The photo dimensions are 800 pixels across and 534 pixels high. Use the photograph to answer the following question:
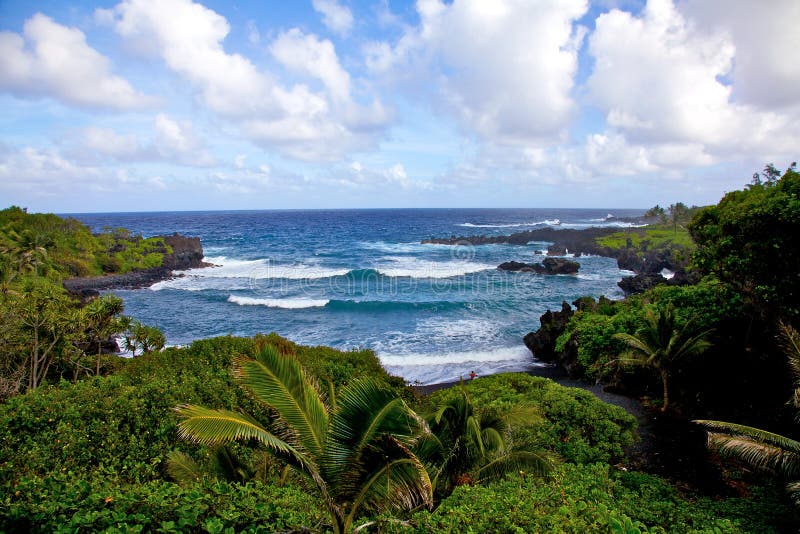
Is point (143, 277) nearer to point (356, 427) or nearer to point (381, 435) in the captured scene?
point (356, 427)

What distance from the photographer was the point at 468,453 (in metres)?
6.69

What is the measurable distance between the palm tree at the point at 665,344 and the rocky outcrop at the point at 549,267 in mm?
31966

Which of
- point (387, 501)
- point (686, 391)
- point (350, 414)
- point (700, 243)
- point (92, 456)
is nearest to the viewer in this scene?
point (350, 414)

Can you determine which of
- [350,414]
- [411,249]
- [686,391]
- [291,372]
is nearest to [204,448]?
[291,372]

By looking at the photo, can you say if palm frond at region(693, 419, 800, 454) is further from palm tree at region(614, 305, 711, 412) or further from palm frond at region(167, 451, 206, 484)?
palm frond at region(167, 451, 206, 484)

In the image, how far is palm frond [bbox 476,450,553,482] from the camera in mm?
6504

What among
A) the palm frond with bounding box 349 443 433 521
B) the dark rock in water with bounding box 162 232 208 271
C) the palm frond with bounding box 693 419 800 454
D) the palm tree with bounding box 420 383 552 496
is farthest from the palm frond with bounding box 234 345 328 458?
the dark rock in water with bounding box 162 232 208 271

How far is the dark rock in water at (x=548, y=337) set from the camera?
68.9 ft

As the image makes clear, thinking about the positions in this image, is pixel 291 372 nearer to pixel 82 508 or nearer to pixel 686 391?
pixel 82 508

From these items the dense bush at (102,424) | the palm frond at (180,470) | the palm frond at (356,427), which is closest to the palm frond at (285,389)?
the palm frond at (356,427)

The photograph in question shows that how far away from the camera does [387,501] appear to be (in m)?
4.81

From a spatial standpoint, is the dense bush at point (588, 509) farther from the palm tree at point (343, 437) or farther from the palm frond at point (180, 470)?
the palm frond at point (180, 470)

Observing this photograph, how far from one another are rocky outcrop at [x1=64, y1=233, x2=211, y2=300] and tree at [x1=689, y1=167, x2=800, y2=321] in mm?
38244

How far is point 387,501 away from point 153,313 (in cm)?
3151
